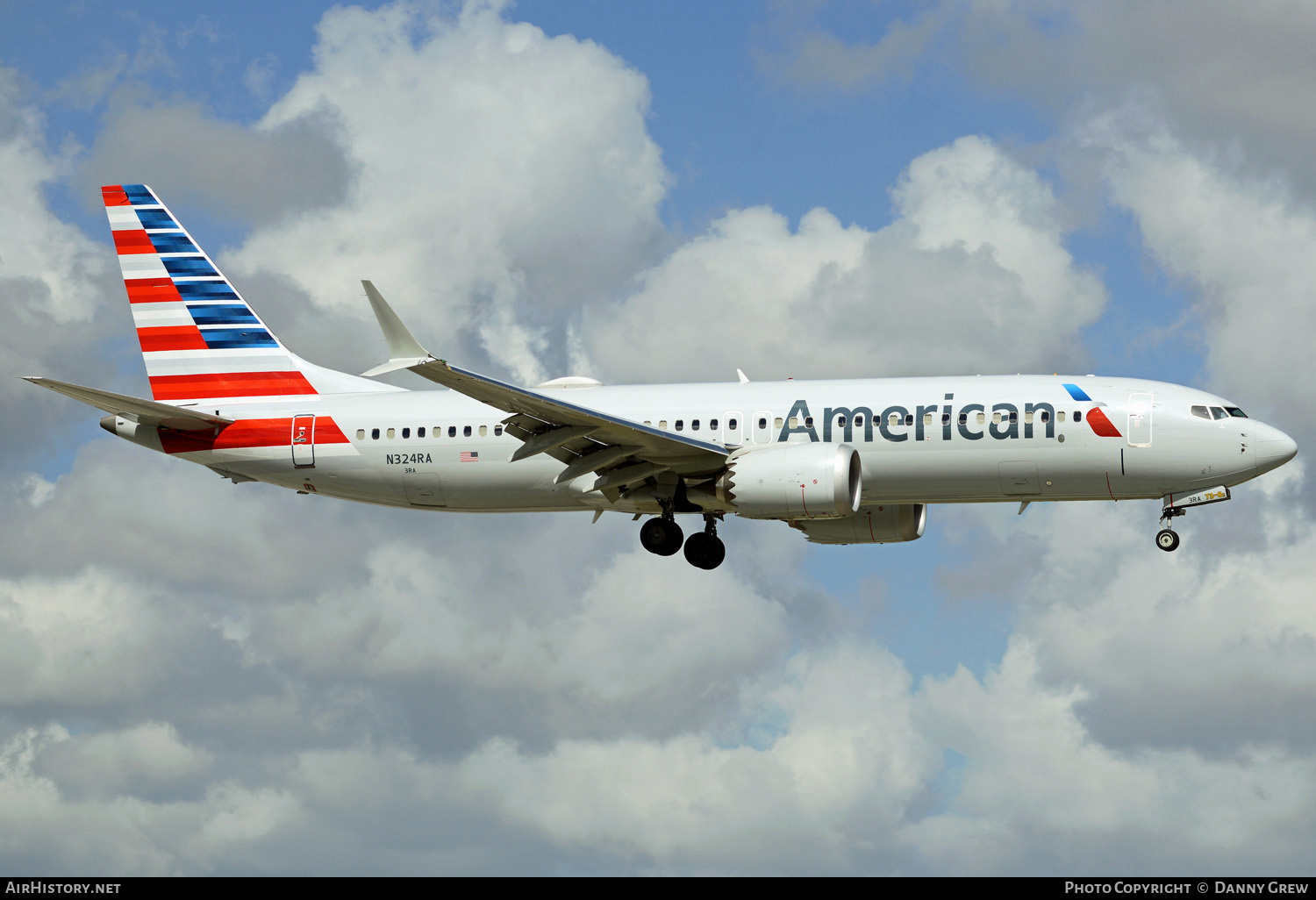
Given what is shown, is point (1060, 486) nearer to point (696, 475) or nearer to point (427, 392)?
point (696, 475)

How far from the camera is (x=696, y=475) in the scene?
141 feet

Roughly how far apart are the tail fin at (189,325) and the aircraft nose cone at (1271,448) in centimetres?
2579

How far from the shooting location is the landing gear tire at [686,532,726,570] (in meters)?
45.5

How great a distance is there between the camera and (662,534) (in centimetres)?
4441

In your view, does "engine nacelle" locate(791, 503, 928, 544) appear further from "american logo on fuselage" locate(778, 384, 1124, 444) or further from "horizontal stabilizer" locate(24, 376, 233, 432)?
"horizontal stabilizer" locate(24, 376, 233, 432)

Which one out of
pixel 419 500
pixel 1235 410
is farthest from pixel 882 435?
pixel 419 500

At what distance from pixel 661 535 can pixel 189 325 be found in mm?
17852

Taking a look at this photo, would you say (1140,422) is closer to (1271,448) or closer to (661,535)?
(1271,448)

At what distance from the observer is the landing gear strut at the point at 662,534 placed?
44438mm

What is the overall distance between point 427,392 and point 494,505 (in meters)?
4.31

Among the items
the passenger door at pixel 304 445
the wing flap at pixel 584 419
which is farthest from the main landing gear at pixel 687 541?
the passenger door at pixel 304 445

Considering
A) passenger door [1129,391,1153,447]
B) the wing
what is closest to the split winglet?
the wing

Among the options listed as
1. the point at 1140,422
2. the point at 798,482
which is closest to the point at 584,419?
the point at 798,482

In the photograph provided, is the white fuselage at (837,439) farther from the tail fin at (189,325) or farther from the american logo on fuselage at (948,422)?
the tail fin at (189,325)
